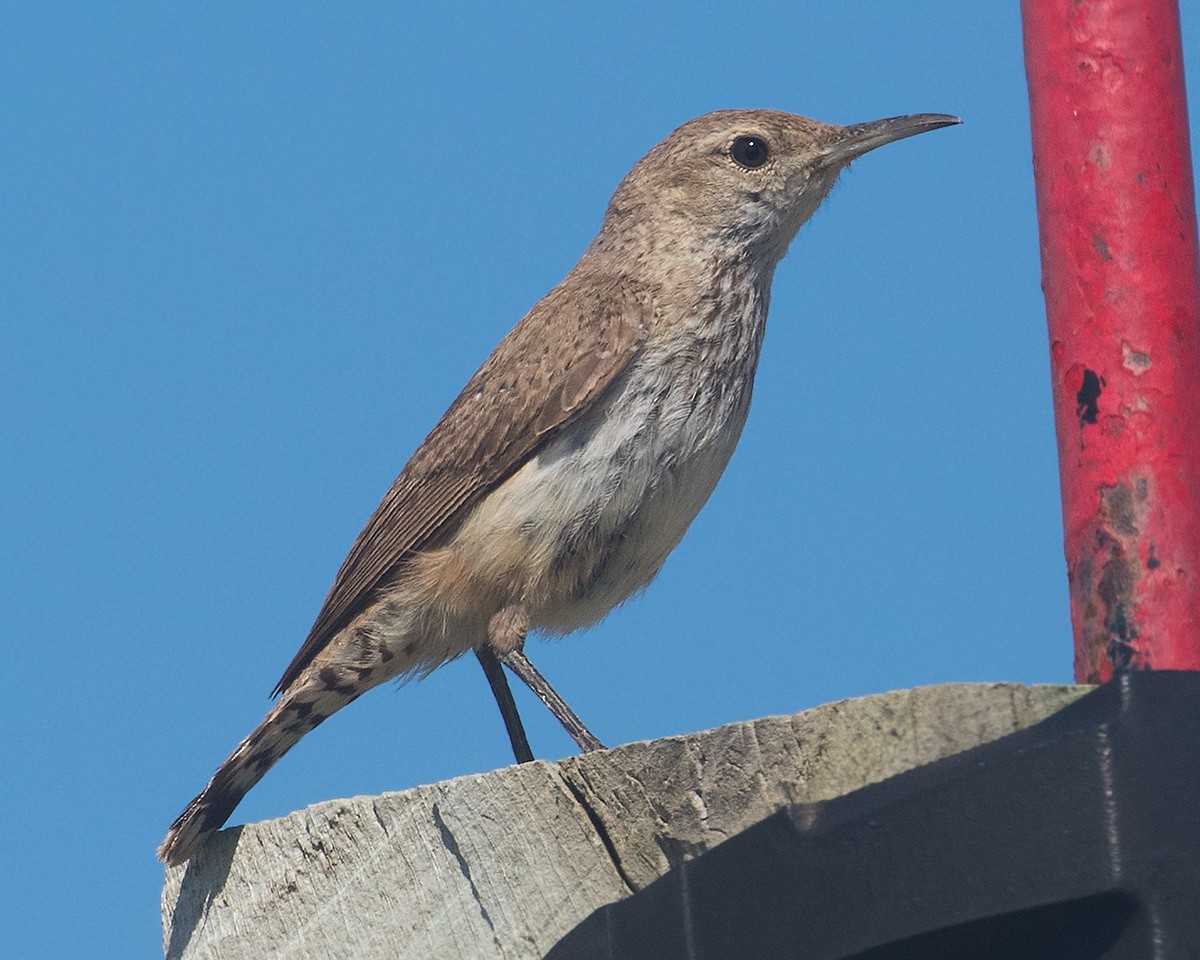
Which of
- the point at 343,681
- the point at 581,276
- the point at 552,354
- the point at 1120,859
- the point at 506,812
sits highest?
the point at 581,276

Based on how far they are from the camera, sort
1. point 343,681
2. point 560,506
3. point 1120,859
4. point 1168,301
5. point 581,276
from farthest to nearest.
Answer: point 581,276 < point 343,681 < point 560,506 < point 1168,301 < point 1120,859

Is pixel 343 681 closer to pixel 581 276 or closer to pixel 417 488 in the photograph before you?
pixel 417 488

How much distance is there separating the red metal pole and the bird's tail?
2.24m

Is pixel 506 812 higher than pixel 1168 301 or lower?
lower

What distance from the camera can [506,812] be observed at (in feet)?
9.46

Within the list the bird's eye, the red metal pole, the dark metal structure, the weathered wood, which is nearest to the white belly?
the bird's eye

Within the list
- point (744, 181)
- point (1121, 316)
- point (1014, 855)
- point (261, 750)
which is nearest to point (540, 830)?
point (1014, 855)

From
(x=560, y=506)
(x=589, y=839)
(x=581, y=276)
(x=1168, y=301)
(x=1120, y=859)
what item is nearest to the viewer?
(x=1120, y=859)

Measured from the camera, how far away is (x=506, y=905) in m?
2.86

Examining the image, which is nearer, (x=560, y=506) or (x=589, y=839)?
(x=589, y=839)

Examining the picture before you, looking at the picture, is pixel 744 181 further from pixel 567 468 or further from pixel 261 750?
pixel 261 750

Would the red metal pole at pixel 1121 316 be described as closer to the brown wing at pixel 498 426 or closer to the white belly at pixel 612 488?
the white belly at pixel 612 488

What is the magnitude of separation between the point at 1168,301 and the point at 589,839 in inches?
58.8

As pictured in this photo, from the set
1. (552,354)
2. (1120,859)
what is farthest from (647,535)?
(1120,859)
